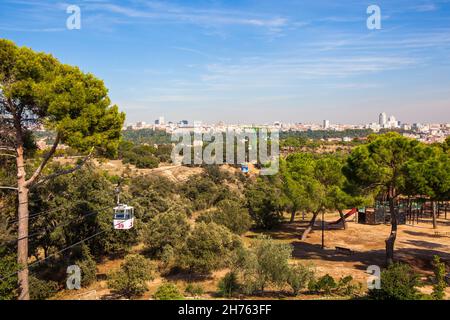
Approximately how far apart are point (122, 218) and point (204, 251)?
19.3 ft

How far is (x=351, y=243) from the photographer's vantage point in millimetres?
28422

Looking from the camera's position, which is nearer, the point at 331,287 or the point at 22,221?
the point at 22,221

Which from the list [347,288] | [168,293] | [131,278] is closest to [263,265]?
[347,288]

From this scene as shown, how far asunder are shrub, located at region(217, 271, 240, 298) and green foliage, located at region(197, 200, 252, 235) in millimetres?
10586

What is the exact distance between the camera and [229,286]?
56.6 ft

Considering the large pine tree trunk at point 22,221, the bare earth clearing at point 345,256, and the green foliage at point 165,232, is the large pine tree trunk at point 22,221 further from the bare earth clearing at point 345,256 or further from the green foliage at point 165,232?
the green foliage at point 165,232

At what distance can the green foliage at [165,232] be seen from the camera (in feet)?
73.4

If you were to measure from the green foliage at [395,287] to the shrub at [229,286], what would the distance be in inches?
238

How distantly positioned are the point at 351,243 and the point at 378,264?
598 cm

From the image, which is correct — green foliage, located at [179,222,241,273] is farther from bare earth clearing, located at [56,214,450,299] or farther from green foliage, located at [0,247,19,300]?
green foliage, located at [0,247,19,300]

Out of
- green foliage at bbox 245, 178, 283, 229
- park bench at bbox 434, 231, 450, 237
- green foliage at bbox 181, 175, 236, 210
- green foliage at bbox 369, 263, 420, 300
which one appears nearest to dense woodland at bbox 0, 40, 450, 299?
green foliage at bbox 369, 263, 420, 300

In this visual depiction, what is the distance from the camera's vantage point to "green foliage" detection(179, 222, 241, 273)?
20.2m

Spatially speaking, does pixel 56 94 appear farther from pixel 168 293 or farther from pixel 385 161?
pixel 385 161
